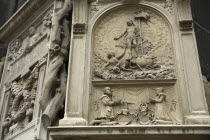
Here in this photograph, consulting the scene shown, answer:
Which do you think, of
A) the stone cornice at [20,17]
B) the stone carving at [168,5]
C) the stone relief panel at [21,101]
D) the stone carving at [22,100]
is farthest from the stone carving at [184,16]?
the stone cornice at [20,17]

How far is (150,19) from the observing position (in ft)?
19.3

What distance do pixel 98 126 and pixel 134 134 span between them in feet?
1.77

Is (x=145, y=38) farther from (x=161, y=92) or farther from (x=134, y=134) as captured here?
(x=134, y=134)

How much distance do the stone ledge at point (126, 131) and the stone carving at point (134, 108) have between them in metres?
0.26

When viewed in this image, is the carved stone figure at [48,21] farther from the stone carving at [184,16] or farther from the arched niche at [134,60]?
the stone carving at [184,16]

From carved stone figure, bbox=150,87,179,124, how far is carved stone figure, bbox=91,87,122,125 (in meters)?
0.60

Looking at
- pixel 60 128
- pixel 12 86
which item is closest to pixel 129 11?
pixel 60 128

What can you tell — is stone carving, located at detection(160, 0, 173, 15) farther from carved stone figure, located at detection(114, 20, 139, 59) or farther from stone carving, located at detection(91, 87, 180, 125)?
stone carving, located at detection(91, 87, 180, 125)

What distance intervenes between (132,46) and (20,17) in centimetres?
338

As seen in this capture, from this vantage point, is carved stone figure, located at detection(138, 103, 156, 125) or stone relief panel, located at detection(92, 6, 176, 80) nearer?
carved stone figure, located at detection(138, 103, 156, 125)

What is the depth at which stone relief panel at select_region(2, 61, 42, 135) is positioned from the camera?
618 centimetres

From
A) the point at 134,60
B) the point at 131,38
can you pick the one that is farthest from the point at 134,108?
the point at 131,38

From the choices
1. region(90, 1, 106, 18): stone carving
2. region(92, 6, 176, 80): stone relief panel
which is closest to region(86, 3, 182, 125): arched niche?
region(92, 6, 176, 80): stone relief panel

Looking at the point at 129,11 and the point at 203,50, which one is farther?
the point at 203,50
